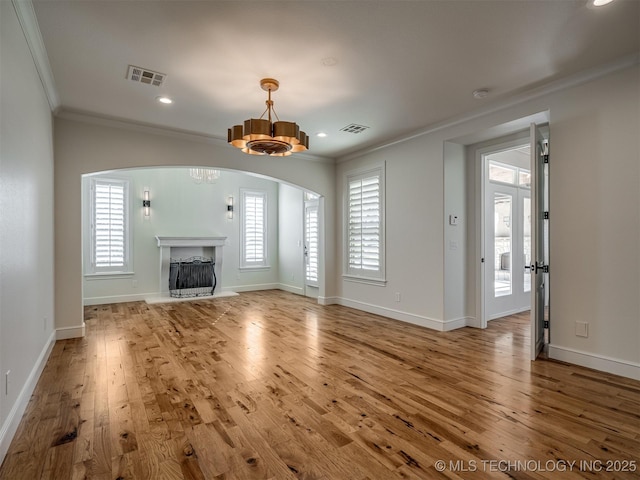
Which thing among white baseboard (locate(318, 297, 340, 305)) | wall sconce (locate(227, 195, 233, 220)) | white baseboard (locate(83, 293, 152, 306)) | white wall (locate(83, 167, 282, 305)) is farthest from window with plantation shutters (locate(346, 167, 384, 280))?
white baseboard (locate(83, 293, 152, 306))

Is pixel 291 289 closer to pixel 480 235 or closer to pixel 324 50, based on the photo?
pixel 480 235

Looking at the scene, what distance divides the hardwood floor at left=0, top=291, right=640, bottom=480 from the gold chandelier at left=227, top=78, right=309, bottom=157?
7.19ft

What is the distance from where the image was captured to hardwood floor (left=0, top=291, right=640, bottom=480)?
6.02ft

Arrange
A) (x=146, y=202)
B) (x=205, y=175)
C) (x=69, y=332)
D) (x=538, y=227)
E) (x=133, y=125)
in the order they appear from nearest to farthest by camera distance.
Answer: (x=538, y=227)
(x=69, y=332)
(x=133, y=125)
(x=205, y=175)
(x=146, y=202)

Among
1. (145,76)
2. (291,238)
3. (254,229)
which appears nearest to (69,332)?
(145,76)

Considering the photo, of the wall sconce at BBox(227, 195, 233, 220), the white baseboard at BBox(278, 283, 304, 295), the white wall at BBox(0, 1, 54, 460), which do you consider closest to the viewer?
the white wall at BBox(0, 1, 54, 460)

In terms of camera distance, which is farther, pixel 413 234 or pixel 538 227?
pixel 413 234

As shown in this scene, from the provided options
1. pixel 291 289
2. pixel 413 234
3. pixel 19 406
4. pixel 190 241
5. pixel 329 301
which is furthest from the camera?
pixel 291 289

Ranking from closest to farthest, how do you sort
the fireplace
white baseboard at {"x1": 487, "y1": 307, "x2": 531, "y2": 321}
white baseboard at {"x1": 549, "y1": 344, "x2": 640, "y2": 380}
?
white baseboard at {"x1": 549, "y1": 344, "x2": 640, "y2": 380}
white baseboard at {"x1": 487, "y1": 307, "x2": 531, "y2": 321}
the fireplace

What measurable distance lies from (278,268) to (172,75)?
19.7ft

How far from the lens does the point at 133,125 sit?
15.0ft

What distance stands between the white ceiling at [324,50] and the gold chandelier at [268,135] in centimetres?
44

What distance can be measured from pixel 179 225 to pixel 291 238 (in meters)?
2.54

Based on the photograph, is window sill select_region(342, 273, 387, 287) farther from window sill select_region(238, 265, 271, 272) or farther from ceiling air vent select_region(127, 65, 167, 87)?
ceiling air vent select_region(127, 65, 167, 87)
